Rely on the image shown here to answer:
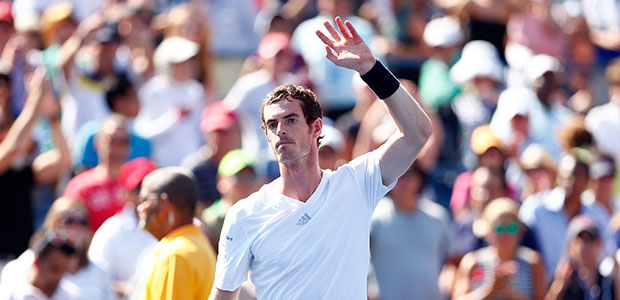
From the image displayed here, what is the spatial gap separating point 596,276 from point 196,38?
4.96 meters

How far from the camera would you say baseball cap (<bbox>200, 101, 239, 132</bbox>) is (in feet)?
31.3

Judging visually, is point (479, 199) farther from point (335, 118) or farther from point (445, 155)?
point (335, 118)

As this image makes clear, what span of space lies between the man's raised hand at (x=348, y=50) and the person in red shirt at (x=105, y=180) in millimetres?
3927

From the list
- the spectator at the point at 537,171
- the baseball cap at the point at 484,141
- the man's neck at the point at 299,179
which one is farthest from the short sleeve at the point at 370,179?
the spectator at the point at 537,171

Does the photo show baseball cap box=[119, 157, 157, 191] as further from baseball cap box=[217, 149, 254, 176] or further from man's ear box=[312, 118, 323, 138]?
man's ear box=[312, 118, 323, 138]

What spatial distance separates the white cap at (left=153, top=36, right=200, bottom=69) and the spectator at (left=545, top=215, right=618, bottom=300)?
432 cm

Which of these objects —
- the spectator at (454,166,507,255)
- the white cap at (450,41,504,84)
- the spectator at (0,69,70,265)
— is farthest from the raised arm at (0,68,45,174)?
the white cap at (450,41,504,84)

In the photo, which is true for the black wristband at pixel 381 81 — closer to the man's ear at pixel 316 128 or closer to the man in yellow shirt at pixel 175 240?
the man's ear at pixel 316 128

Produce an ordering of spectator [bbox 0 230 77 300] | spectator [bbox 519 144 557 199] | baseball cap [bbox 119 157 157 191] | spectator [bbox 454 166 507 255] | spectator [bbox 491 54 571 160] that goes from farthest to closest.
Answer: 1. spectator [bbox 491 54 571 160]
2. spectator [bbox 519 144 557 199]
3. spectator [bbox 454 166 507 255]
4. baseball cap [bbox 119 157 157 191]
5. spectator [bbox 0 230 77 300]

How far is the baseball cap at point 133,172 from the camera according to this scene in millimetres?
7853

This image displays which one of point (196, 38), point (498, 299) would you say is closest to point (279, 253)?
point (498, 299)

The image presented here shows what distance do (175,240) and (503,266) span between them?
314cm

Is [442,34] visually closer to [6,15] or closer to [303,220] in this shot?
[6,15]

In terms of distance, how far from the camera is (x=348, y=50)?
4930 millimetres
